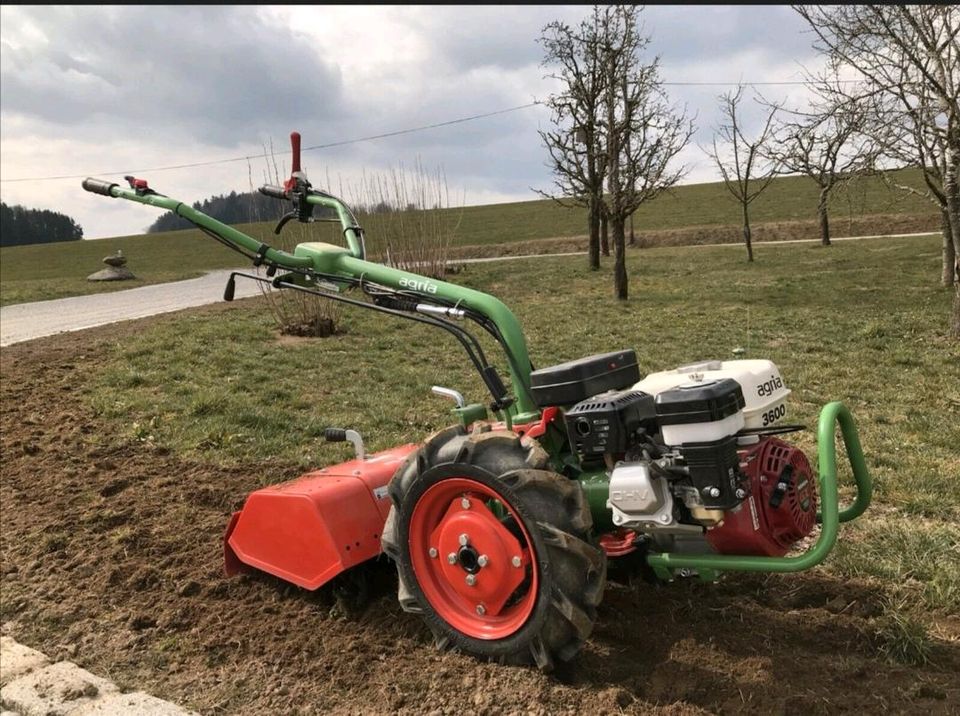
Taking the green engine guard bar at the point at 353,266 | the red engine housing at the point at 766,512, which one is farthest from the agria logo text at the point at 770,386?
the green engine guard bar at the point at 353,266

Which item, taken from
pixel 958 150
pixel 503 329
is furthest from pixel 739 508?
pixel 958 150

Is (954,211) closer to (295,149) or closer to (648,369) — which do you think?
(648,369)

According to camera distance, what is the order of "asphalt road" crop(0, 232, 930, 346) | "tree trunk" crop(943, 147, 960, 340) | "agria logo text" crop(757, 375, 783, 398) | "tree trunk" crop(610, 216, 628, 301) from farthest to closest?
1. "tree trunk" crop(610, 216, 628, 301)
2. "asphalt road" crop(0, 232, 930, 346)
3. "tree trunk" crop(943, 147, 960, 340)
4. "agria logo text" crop(757, 375, 783, 398)

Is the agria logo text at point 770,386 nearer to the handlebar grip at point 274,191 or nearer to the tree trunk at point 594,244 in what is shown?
the handlebar grip at point 274,191

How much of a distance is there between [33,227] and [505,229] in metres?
65.7

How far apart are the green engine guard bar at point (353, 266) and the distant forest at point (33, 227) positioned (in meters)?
94.0

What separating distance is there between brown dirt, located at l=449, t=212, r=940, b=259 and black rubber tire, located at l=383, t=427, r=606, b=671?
3247 centimetres

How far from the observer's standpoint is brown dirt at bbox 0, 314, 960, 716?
9.41 feet

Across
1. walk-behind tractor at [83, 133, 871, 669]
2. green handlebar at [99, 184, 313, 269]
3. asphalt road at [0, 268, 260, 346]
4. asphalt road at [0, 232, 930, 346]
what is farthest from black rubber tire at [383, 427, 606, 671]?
asphalt road at [0, 232, 930, 346]

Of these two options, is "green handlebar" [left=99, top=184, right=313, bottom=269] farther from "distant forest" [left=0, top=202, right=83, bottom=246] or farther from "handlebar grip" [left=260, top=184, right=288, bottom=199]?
"distant forest" [left=0, top=202, right=83, bottom=246]

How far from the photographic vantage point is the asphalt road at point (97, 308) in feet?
49.4

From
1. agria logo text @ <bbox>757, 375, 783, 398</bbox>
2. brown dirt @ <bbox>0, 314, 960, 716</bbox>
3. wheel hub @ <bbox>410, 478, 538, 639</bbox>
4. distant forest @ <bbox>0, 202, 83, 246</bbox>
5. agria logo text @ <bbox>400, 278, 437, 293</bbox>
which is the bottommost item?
brown dirt @ <bbox>0, 314, 960, 716</bbox>

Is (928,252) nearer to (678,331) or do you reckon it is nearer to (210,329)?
(678,331)

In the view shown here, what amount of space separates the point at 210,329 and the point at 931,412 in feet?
33.7
